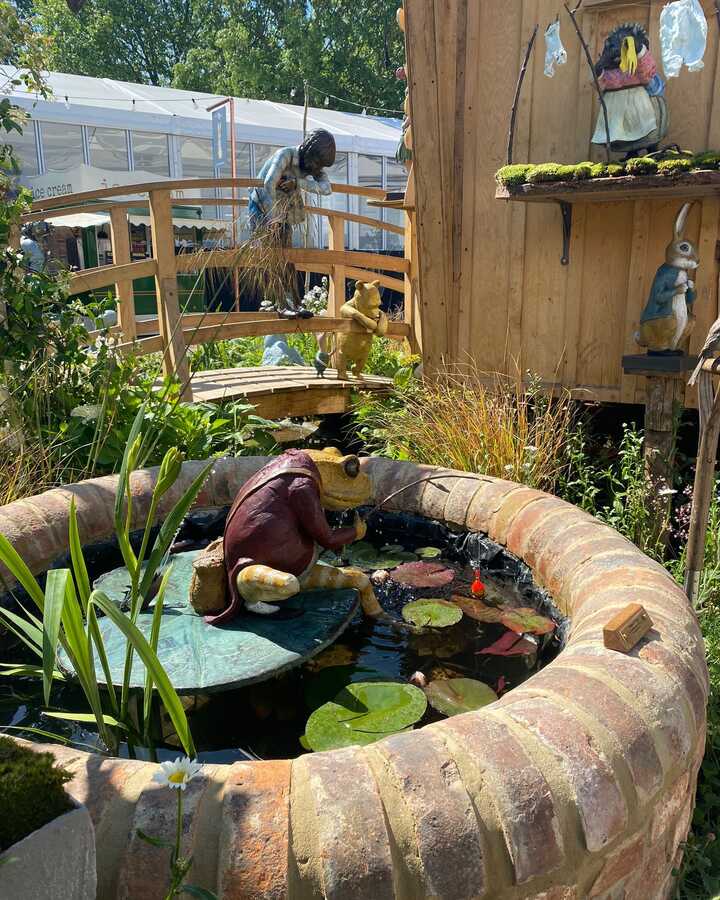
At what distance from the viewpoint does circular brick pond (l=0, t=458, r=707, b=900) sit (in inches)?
45.0

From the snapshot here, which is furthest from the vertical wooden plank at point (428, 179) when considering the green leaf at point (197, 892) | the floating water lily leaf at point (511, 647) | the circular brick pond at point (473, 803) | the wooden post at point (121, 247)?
the green leaf at point (197, 892)

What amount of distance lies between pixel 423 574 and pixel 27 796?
73.1 inches

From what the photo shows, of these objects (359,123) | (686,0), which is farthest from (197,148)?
(686,0)

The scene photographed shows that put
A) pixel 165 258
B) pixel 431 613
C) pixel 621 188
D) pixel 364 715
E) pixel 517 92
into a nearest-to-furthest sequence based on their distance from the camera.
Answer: pixel 364 715 → pixel 431 613 → pixel 621 188 → pixel 517 92 → pixel 165 258

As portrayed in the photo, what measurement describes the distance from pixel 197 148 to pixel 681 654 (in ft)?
42.1

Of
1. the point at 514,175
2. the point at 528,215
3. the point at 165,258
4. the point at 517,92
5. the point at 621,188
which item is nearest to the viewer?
the point at 621,188

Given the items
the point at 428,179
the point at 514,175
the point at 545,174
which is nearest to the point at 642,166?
the point at 545,174

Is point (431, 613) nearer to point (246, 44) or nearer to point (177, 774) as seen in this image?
point (177, 774)

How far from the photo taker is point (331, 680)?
7.04 feet

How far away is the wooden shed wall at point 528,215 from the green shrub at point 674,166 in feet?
1.72

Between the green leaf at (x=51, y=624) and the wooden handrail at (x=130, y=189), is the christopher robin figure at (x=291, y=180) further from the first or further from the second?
the green leaf at (x=51, y=624)

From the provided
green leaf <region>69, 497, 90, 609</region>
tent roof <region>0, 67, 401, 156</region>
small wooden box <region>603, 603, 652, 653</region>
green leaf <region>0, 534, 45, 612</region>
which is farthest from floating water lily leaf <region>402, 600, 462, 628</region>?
tent roof <region>0, 67, 401, 156</region>

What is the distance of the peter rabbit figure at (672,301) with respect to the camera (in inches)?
129

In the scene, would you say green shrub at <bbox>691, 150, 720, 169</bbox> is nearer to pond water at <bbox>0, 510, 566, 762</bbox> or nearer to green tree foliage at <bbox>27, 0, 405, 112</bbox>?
pond water at <bbox>0, 510, 566, 762</bbox>
